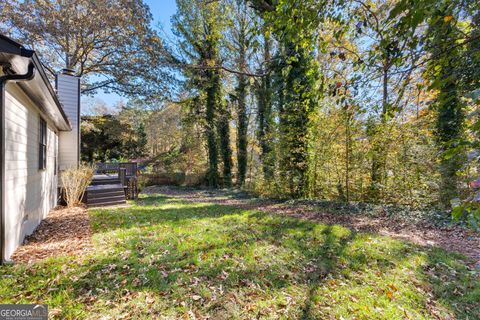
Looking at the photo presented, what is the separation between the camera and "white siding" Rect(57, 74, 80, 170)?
8.54 meters

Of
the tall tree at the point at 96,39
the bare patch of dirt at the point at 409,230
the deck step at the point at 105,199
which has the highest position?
the tall tree at the point at 96,39

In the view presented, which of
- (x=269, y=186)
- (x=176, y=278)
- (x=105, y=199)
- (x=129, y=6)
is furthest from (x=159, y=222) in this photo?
(x=129, y=6)

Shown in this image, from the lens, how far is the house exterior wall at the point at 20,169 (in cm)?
316

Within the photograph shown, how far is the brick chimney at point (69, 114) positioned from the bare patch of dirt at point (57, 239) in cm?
358

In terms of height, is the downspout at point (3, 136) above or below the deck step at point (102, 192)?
above

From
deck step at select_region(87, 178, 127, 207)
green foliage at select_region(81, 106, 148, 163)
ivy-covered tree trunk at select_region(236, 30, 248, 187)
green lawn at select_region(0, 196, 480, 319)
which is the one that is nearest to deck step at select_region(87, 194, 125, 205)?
deck step at select_region(87, 178, 127, 207)

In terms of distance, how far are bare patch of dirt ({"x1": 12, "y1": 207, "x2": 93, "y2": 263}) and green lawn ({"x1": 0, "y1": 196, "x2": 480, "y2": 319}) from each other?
264 millimetres

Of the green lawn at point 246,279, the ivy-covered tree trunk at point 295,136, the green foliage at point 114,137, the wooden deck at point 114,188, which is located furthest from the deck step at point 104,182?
the green foliage at point 114,137

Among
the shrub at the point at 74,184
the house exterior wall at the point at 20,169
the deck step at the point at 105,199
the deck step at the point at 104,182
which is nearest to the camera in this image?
the house exterior wall at the point at 20,169

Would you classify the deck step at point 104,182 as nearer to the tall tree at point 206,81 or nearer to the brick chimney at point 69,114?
the brick chimney at point 69,114

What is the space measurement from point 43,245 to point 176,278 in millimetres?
2529

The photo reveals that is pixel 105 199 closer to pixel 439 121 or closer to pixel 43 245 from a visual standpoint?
pixel 43 245

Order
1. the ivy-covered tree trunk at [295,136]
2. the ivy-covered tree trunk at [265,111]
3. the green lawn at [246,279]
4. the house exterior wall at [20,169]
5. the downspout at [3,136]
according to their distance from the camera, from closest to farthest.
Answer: the green lawn at [246,279], the downspout at [3,136], the house exterior wall at [20,169], the ivy-covered tree trunk at [295,136], the ivy-covered tree trunk at [265,111]

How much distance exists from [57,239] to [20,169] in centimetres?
133
